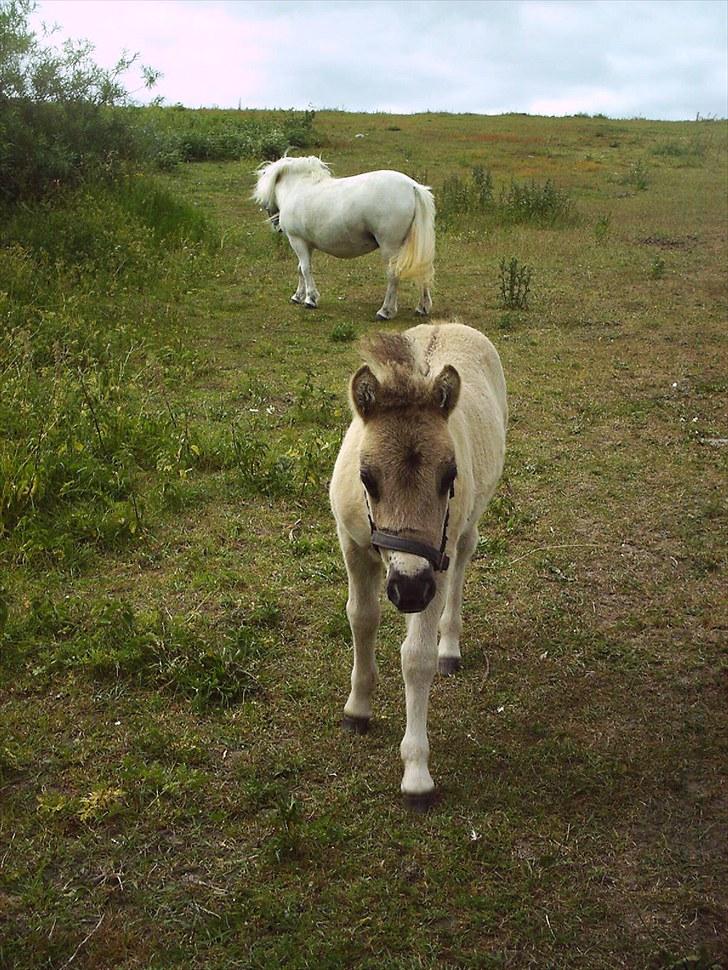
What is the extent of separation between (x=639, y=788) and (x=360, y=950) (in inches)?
53.7

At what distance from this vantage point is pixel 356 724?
3740 millimetres

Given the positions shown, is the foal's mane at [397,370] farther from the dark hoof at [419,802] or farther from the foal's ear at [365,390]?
the dark hoof at [419,802]

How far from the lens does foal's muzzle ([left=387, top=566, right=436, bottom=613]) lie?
107 inches

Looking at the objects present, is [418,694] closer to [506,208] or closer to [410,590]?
Result: [410,590]

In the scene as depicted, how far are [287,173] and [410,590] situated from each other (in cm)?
1010

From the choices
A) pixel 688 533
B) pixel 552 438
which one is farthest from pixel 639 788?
pixel 552 438

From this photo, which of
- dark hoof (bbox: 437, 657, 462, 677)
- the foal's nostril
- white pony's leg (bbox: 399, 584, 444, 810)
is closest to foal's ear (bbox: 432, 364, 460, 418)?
the foal's nostril

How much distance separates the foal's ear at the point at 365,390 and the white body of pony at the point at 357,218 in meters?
7.69

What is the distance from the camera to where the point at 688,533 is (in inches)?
223

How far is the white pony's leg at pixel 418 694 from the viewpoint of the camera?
10.5 feet

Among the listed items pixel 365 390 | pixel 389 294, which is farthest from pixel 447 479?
pixel 389 294

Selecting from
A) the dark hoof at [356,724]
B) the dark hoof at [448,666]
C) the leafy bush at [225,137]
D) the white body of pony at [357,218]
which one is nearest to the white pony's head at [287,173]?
the white body of pony at [357,218]

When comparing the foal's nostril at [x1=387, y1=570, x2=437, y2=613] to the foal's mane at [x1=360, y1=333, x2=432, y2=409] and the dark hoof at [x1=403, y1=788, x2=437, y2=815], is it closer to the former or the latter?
the foal's mane at [x1=360, y1=333, x2=432, y2=409]

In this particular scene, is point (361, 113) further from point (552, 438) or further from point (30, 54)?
point (552, 438)
